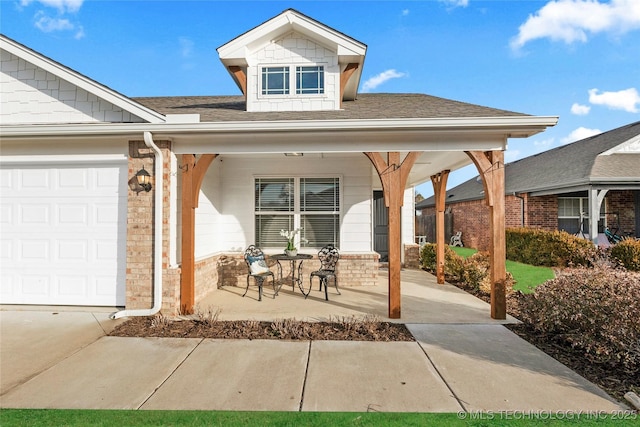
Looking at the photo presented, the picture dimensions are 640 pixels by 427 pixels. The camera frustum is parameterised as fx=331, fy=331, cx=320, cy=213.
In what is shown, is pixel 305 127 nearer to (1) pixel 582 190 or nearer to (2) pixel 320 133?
(2) pixel 320 133

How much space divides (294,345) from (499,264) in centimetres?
341

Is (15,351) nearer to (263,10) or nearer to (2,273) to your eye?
(2,273)

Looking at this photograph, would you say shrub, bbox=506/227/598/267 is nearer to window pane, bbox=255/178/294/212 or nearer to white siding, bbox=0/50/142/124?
window pane, bbox=255/178/294/212

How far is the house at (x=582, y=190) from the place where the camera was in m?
11.0

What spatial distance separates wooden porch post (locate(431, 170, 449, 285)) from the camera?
827 cm

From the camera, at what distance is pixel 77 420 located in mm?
2670

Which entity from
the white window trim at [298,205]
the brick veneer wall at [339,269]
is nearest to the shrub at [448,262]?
the brick veneer wall at [339,269]

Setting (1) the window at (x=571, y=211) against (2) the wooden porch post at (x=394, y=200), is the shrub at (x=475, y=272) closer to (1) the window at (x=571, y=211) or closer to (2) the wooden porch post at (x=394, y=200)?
(2) the wooden porch post at (x=394, y=200)

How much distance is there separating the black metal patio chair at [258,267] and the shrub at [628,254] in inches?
375

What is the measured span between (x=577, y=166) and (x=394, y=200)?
1136cm

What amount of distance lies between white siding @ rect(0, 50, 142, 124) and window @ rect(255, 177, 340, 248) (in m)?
3.53

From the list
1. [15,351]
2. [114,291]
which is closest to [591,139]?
[114,291]

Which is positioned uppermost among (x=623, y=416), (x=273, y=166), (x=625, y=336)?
(x=273, y=166)

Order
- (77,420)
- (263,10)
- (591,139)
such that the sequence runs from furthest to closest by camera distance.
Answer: (591,139) < (263,10) < (77,420)
